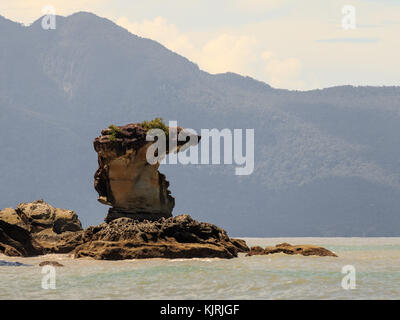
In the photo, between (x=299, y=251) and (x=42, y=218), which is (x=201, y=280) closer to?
(x=299, y=251)

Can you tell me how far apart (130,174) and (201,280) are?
66.8 feet

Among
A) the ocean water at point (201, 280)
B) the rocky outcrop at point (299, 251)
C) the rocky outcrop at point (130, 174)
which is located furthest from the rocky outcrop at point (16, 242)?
the rocky outcrop at point (299, 251)

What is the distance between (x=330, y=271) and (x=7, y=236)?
78.5 ft

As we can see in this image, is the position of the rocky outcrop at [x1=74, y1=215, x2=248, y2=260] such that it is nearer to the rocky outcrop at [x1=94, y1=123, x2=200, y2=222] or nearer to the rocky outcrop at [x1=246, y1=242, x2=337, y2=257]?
the rocky outcrop at [x1=246, y1=242, x2=337, y2=257]

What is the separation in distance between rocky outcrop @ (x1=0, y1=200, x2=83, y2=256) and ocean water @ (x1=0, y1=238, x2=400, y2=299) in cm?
929

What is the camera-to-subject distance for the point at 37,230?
67.1 metres

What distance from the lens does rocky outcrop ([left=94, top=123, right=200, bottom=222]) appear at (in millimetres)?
53656

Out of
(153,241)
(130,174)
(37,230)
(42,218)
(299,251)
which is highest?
(130,174)

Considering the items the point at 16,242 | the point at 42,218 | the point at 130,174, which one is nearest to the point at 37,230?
the point at 42,218

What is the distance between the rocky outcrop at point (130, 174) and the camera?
5366 cm

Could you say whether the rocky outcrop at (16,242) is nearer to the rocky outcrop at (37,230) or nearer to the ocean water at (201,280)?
the rocky outcrop at (37,230)
